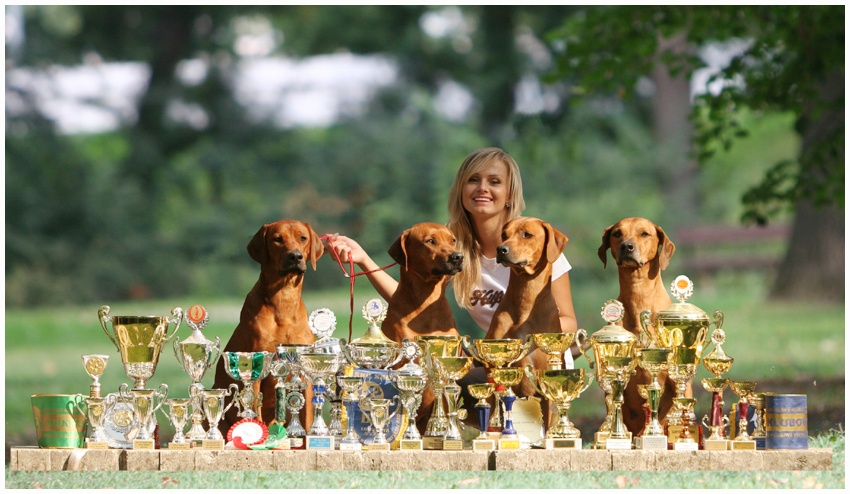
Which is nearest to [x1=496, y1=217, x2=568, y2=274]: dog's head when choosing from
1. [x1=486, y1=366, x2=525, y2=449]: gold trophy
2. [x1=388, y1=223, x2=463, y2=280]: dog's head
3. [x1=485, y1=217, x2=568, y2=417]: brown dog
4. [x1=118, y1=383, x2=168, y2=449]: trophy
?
[x1=485, y1=217, x2=568, y2=417]: brown dog

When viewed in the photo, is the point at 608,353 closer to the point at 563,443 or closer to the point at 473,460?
the point at 563,443

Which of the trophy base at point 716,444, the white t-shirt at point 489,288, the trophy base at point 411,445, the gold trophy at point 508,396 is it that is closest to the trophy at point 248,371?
the trophy base at point 411,445

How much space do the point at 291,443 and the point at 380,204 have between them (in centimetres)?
1246

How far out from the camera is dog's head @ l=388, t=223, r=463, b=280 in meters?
4.37

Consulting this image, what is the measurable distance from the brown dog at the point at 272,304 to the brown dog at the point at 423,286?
39 centimetres

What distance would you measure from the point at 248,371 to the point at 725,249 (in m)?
14.7

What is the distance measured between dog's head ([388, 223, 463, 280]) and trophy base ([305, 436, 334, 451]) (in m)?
0.85

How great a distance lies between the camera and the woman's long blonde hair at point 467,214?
5.12 metres

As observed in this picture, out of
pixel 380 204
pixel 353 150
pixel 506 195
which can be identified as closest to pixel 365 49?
→ pixel 353 150

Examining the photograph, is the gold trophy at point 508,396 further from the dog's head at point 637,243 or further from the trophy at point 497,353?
the dog's head at point 637,243

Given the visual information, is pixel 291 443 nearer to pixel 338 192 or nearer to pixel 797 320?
pixel 797 320

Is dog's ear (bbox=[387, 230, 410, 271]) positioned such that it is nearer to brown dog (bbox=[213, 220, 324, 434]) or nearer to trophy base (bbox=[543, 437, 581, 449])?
brown dog (bbox=[213, 220, 324, 434])

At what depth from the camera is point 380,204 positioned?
53.9 feet

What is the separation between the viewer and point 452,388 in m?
4.04
